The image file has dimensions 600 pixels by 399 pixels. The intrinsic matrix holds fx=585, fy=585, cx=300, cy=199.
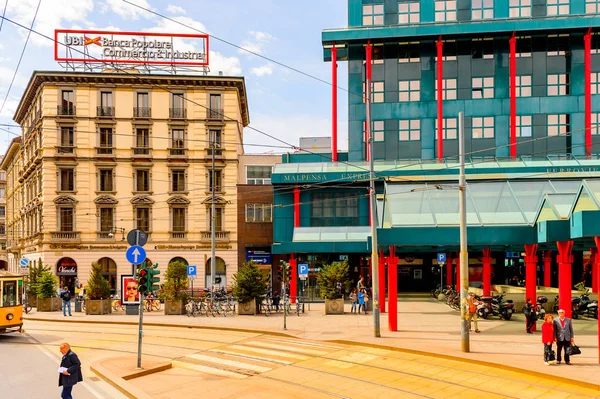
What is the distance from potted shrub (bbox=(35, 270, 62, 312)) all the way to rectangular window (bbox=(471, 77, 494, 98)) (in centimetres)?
3725

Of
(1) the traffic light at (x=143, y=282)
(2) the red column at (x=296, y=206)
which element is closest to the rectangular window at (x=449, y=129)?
(2) the red column at (x=296, y=206)

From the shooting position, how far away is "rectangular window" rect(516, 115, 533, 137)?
5031 cm

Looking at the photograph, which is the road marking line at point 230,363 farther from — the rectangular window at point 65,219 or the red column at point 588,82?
the red column at point 588,82

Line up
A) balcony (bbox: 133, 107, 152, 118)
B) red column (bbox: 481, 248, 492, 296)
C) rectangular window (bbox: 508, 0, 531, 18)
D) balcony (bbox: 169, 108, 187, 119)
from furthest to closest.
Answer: balcony (bbox: 169, 108, 187, 119), rectangular window (bbox: 508, 0, 531, 18), balcony (bbox: 133, 107, 152, 118), red column (bbox: 481, 248, 492, 296)

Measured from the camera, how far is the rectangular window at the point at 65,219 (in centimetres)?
5053

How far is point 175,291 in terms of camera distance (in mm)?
33812

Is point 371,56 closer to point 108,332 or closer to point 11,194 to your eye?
point 108,332

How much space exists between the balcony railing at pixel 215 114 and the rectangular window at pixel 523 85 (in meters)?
25.9

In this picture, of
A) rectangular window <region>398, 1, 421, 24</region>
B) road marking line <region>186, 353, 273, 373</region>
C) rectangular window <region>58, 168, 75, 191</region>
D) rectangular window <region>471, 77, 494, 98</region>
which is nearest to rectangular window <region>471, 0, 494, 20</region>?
rectangular window <region>398, 1, 421, 24</region>

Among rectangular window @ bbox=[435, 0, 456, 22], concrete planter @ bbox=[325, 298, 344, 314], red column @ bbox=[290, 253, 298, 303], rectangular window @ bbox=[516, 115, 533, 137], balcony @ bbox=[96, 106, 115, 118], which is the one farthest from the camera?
rectangular window @ bbox=[435, 0, 456, 22]

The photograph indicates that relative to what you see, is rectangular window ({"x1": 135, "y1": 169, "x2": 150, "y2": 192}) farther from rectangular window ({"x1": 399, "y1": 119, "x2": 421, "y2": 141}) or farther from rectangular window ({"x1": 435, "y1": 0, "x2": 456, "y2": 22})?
rectangular window ({"x1": 435, "y1": 0, "x2": 456, "y2": 22})

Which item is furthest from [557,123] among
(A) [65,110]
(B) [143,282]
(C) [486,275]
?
(B) [143,282]

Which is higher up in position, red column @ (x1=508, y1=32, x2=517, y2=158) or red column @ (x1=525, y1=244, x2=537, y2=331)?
red column @ (x1=508, y1=32, x2=517, y2=158)

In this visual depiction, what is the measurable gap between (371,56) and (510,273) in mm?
22403
